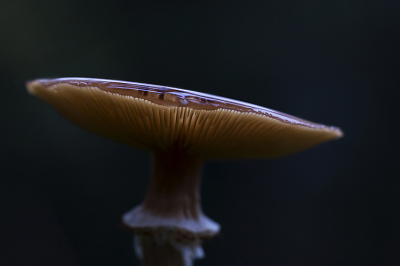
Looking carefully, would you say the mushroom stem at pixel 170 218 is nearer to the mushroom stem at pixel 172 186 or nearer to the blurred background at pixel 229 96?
the mushroom stem at pixel 172 186

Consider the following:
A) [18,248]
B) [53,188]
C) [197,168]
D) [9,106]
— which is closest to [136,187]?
[53,188]

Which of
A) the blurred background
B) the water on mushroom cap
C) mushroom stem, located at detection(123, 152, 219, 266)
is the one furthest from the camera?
the blurred background

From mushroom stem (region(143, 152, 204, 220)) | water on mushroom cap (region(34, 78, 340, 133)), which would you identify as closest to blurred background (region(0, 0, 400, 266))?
mushroom stem (region(143, 152, 204, 220))

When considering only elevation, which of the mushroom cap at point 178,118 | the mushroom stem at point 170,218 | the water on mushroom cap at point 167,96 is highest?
the water on mushroom cap at point 167,96

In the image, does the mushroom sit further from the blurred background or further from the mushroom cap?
the blurred background

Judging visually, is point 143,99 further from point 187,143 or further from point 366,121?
point 366,121

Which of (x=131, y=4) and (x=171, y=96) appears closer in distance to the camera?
(x=171, y=96)

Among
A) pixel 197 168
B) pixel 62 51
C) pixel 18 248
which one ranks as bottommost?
pixel 18 248

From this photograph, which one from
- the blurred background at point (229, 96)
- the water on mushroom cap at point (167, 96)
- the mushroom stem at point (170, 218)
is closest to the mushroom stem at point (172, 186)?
the mushroom stem at point (170, 218)
